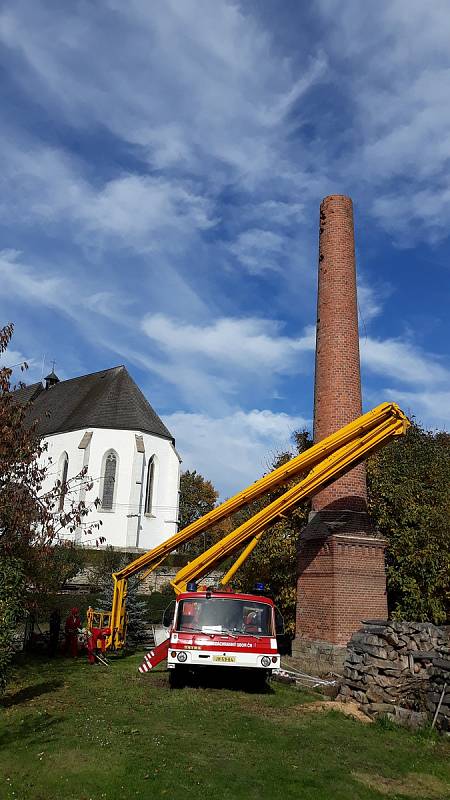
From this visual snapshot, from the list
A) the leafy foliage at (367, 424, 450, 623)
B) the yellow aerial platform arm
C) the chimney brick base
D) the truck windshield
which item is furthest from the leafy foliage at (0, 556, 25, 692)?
the leafy foliage at (367, 424, 450, 623)

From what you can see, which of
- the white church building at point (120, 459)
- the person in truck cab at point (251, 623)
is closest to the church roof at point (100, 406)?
the white church building at point (120, 459)

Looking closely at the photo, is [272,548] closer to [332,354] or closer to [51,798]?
[332,354]

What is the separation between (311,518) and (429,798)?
8.75 m

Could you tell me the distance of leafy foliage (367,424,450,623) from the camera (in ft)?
51.6

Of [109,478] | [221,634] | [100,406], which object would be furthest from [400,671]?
[100,406]

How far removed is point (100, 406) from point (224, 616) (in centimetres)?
3074

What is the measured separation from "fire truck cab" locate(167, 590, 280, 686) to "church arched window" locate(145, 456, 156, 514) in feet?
92.7

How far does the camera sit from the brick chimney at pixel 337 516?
13977 mm

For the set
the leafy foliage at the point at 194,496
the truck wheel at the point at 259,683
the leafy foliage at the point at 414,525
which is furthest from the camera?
the leafy foliage at the point at 194,496

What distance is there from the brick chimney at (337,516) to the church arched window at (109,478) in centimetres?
2521

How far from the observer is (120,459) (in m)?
39.2

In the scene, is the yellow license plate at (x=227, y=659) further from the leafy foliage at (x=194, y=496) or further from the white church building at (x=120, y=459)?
the leafy foliage at (x=194, y=496)

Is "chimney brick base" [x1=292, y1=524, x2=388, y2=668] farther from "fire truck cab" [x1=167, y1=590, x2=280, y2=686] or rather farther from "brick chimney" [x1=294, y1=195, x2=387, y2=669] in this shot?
"fire truck cab" [x1=167, y1=590, x2=280, y2=686]

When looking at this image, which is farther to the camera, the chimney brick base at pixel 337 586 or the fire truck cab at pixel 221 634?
the chimney brick base at pixel 337 586
